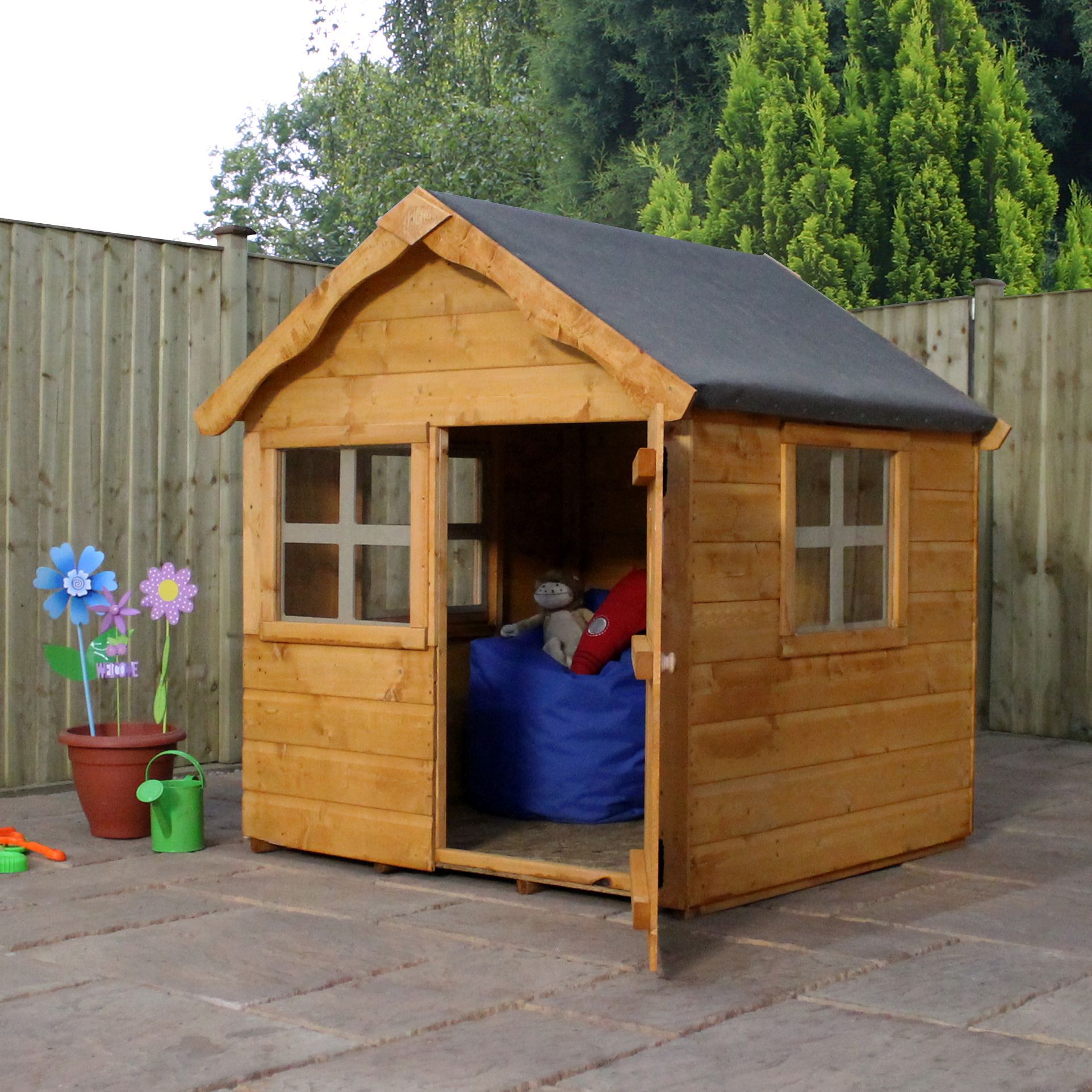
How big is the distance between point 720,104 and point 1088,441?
1434 cm

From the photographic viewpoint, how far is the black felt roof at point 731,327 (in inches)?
205

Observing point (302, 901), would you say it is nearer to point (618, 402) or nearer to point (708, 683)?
point (708, 683)

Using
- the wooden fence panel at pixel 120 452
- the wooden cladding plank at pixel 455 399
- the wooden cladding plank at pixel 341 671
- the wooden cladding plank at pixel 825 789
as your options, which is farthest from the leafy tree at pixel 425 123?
the wooden cladding plank at pixel 825 789

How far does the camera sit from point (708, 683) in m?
5.20

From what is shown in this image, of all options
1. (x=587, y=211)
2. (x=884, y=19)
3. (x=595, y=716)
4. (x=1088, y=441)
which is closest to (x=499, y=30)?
(x=587, y=211)

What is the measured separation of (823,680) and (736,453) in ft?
3.13

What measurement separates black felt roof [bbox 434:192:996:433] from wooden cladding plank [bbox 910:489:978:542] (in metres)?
0.27

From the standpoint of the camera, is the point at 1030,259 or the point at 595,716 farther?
the point at 1030,259

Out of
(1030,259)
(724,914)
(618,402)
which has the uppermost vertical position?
(1030,259)

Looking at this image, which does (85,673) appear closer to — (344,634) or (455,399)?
(344,634)

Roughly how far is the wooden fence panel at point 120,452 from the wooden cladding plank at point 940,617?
3.44m

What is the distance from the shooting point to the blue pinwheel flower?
653 cm

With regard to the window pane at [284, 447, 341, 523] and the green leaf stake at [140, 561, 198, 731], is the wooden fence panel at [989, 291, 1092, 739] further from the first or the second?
the green leaf stake at [140, 561, 198, 731]

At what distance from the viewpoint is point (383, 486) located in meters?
5.97
